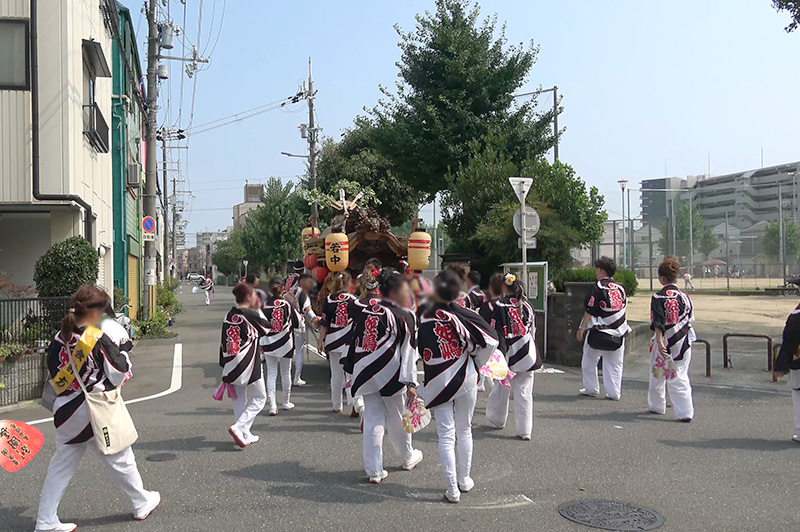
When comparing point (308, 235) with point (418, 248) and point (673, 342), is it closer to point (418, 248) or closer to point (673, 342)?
point (418, 248)

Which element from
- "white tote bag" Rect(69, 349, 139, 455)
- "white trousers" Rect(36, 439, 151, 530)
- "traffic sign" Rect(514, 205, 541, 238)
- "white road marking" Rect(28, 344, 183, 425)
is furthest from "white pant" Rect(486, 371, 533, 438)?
"white road marking" Rect(28, 344, 183, 425)

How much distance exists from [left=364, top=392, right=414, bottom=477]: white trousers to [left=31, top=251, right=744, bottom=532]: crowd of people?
0.01m

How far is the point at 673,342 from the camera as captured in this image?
8.02 metres

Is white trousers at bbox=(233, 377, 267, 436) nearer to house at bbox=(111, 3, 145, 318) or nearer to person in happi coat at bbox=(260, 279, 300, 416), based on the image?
person in happi coat at bbox=(260, 279, 300, 416)

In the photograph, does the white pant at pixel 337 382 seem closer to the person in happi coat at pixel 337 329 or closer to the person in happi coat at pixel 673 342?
the person in happi coat at pixel 337 329

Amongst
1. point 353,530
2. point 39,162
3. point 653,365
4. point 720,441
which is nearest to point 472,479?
point 353,530

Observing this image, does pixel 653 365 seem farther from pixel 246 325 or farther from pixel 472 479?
pixel 246 325

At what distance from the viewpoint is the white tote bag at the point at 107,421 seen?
181 inches

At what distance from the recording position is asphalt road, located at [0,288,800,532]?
4887 mm

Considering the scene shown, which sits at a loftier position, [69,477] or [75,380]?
[75,380]

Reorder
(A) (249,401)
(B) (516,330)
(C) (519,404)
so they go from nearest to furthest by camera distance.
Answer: (A) (249,401) → (C) (519,404) → (B) (516,330)

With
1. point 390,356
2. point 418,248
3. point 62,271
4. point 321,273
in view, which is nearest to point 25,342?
point 62,271

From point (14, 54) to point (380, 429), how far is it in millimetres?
11260

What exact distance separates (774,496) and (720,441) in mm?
1755
